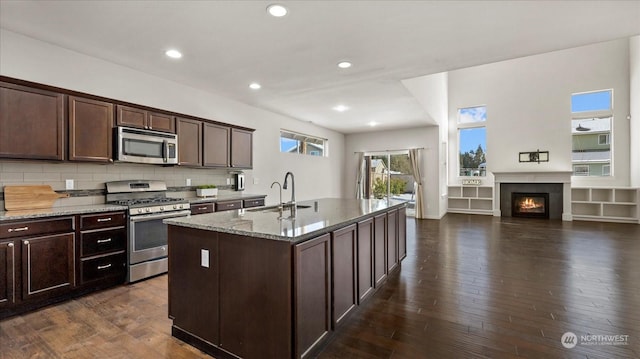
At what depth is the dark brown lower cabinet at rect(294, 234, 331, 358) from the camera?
175 cm

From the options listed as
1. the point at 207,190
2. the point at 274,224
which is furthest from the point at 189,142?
the point at 274,224

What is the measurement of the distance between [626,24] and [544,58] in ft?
22.5

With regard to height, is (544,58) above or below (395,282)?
above

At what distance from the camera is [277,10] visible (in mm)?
2451

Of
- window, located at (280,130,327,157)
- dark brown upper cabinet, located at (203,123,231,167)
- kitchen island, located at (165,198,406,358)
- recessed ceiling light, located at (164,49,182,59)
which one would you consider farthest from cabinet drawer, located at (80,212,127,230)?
window, located at (280,130,327,157)

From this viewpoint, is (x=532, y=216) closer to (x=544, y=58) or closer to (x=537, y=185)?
(x=537, y=185)

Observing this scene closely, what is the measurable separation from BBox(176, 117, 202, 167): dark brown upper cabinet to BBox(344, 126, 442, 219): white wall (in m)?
5.75

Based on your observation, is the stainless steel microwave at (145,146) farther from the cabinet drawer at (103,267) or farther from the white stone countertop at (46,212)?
the cabinet drawer at (103,267)

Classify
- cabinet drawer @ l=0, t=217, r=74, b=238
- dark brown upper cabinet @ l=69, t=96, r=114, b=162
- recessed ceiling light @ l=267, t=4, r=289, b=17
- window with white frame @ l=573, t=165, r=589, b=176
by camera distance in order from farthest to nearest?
window with white frame @ l=573, t=165, r=589, b=176, dark brown upper cabinet @ l=69, t=96, r=114, b=162, cabinet drawer @ l=0, t=217, r=74, b=238, recessed ceiling light @ l=267, t=4, r=289, b=17

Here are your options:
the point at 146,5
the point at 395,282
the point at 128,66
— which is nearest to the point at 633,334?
the point at 395,282

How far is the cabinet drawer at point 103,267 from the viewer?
2.96 metres

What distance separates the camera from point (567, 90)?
7.94 m

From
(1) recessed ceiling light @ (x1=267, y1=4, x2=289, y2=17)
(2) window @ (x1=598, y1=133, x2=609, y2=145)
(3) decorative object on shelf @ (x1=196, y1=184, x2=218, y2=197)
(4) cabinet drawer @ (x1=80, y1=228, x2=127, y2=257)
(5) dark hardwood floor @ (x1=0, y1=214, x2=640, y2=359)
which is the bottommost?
(5) dark hardwood floor @ (x1=0, y1=214, x2=640, y2=359)

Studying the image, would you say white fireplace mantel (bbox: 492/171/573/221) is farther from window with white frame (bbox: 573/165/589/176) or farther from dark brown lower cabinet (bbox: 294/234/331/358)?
dark brown lower cabinet (bbox: 294/234/331/358)
